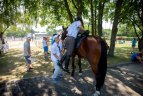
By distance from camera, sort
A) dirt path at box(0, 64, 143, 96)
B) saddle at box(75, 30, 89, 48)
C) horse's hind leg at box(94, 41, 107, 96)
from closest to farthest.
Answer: horse's hind leg at box(94, 41, 107, 96), dirt path at box(0, 64, 143, 96), saddle at box(75, 30, 89, 48)

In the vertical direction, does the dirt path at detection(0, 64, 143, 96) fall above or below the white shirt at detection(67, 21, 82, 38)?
below

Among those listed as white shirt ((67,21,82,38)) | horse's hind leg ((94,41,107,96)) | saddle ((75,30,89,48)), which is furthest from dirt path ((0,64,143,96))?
white shirt ((67,21,82,38))

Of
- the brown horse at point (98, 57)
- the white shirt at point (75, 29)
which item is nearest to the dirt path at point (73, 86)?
the brown horse at point (98, 57)

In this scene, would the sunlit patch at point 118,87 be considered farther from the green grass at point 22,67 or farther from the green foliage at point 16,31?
the green foliage at point 16,31

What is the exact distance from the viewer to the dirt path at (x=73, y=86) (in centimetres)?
730

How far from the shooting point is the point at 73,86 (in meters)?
8.19

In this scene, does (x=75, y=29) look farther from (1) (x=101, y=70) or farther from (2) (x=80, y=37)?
(1) (x=101, y=70)

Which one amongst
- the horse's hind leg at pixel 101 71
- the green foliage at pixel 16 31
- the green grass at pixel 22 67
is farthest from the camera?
the green foliage at pixel 16 31

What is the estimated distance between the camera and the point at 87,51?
7.45 m

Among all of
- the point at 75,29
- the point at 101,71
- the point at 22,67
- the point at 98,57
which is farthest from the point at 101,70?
the point at 22,67

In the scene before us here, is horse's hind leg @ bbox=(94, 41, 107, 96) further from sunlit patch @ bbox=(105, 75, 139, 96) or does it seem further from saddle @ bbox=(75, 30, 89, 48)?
saddle @ bbox=(75, 30, 89, 48)

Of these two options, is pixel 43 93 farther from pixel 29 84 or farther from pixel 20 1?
pixel 20 1

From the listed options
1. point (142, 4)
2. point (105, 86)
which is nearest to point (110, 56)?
point (142, 4)

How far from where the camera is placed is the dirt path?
24.0ft
